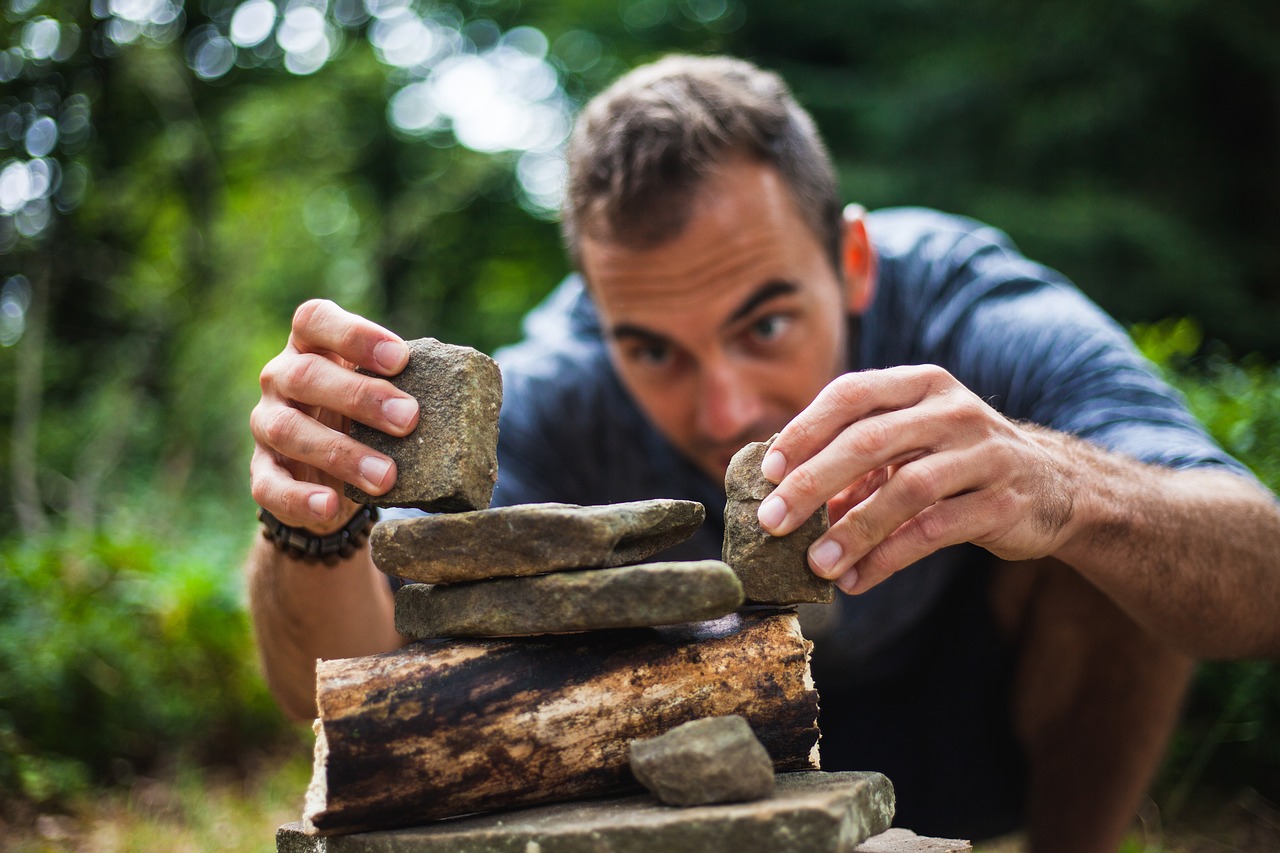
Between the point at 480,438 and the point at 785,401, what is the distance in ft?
5.32

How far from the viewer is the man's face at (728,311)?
348 centimetres

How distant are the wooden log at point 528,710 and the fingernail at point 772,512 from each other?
27 cm

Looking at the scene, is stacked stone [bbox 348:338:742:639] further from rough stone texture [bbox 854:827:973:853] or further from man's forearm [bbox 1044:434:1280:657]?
man's forearm [bbox 1044:434:1280:657]

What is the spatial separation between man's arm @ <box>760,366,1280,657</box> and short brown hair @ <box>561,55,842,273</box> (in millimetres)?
1455

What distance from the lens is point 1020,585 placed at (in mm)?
4094

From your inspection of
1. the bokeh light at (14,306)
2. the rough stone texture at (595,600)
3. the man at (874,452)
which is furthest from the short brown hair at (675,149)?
the bokeh light at (14,306)

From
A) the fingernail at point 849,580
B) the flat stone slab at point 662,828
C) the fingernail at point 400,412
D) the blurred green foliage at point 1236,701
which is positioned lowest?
the blurred green foliage at point 1236,701

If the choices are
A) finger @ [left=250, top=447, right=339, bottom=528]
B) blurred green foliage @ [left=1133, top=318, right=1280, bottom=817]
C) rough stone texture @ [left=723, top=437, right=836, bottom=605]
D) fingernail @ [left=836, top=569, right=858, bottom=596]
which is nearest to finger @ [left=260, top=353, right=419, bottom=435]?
finger @ [left=250, top=447, right=339, bottom=528]

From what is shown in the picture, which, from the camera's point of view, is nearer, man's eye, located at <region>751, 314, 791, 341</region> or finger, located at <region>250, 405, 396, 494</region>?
finger, located at <region>250, 405, 396, 494</region>

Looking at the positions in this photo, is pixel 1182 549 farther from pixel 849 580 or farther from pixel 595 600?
pixel 595 600

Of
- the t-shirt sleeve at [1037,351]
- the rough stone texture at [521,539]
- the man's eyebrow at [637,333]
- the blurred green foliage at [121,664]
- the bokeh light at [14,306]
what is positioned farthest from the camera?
the bokeh light at [14,306]

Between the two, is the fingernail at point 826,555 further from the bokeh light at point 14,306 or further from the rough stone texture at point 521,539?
the bokeh light at point 14,306

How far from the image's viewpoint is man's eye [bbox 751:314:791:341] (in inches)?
140

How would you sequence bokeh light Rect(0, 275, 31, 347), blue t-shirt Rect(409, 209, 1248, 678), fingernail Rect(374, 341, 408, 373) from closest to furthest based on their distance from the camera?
1. fingernail Rect(374, 341, 408, 373)
2. blue t-shirt Rect(409, 209, 1248, 678)
3. bokeh light Rect(0, 275, 31, 347)
